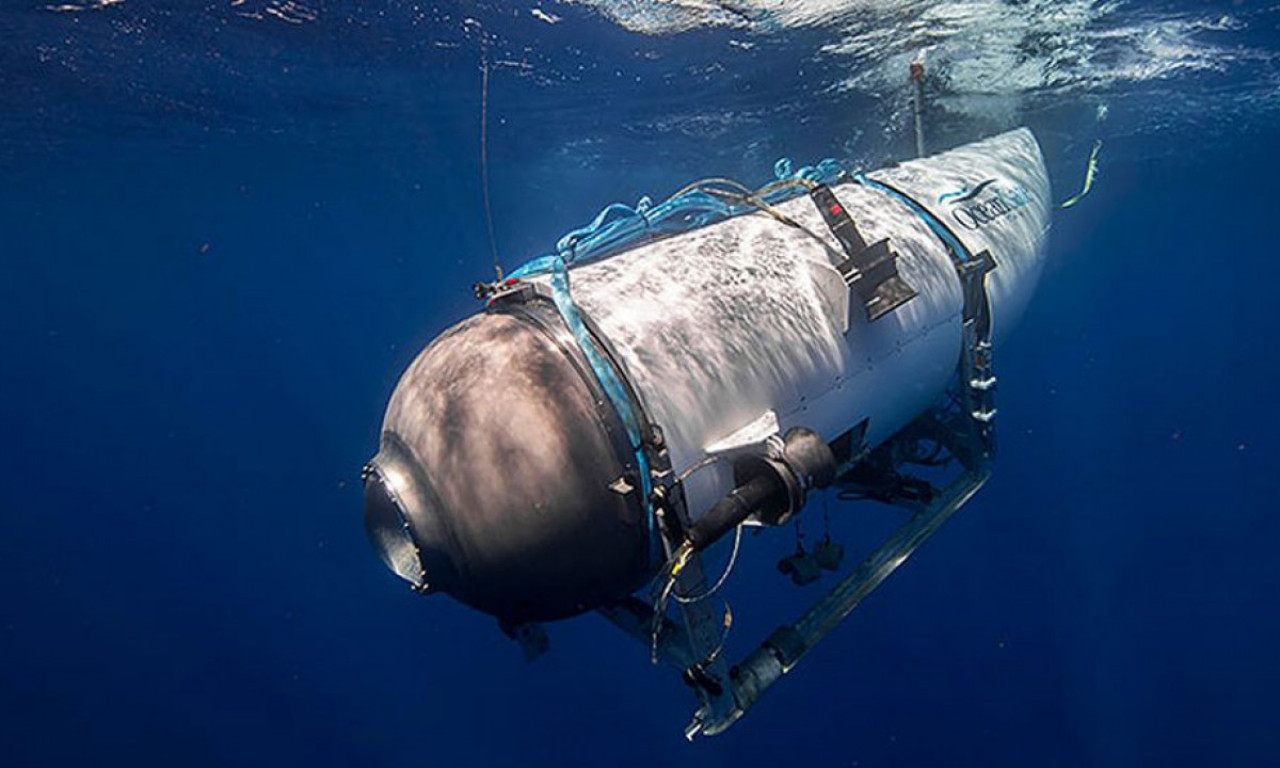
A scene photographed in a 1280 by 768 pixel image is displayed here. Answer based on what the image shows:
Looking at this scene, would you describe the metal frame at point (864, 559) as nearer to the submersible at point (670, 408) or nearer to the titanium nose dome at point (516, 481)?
the submersible at point (670, 408)

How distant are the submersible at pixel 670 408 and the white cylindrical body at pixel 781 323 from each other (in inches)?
0.5

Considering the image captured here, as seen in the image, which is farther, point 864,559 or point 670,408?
point 864,559

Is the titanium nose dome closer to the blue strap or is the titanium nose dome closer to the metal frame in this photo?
the blue strap

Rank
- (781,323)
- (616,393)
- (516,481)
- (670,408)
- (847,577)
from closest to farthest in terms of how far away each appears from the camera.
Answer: (516,481), (616,393), (670,408), (781,323), (847,577)

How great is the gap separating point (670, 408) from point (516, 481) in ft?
2.47

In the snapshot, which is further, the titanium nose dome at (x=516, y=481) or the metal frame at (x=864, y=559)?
the metal frame at (x=864, y=559)

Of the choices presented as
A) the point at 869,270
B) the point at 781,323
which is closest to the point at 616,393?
the point at 781,323

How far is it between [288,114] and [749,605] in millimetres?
16605

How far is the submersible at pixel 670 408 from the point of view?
2924 millimetres

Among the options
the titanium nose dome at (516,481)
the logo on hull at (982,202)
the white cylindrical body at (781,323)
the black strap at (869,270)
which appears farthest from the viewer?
the logo on hull at (982,202)

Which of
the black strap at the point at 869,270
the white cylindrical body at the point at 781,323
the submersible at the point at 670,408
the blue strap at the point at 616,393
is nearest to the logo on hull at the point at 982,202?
the white cylindrical body at the point at 781,323

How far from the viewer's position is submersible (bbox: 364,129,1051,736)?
9.59ft

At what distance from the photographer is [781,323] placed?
3660mm

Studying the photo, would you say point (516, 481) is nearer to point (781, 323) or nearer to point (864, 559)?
point (781, 323)
